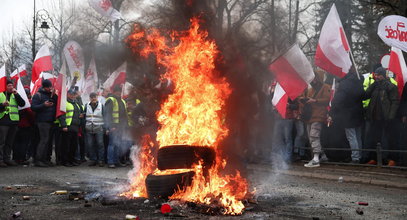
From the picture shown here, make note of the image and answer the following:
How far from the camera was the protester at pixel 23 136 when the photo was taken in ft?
47.7

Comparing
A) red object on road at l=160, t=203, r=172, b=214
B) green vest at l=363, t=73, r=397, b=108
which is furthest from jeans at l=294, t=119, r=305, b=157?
red object on road at l=160, t=203, r=172, b=214

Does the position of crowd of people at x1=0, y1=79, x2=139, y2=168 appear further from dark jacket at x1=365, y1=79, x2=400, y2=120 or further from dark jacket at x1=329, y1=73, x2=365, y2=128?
dark jacket at x1=365, y1=79, x2=400, y2=120

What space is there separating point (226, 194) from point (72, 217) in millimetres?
2168

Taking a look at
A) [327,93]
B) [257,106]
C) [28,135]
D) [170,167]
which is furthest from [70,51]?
[170,167]

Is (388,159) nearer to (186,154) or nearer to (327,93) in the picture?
(327,93)

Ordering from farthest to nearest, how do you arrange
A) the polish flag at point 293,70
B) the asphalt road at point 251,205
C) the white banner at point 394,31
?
the white banner at point 394,31 < the polish flag at point 293,70 < the asphalt road at point 251,205

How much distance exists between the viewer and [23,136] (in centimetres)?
1467

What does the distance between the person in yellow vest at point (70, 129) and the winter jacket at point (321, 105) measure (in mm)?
6681

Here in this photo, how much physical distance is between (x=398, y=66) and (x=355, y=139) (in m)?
2.09

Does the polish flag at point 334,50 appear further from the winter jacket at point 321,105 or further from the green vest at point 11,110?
the green vest at point 11,110

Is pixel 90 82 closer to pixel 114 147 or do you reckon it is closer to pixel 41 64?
pixel 41 64

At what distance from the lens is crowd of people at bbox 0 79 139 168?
14008 mm

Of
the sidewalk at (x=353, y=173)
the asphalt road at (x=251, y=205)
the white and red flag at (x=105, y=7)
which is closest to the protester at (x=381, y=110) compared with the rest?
the sidewalk at (x=353, y=173)

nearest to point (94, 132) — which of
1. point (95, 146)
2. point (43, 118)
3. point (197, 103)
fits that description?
point (95, 146)
